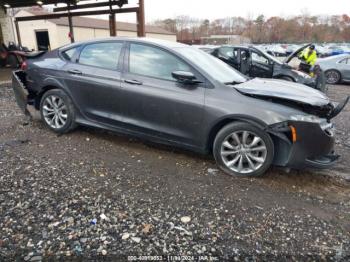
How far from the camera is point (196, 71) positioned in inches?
150

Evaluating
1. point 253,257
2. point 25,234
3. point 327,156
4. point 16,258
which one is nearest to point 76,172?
point 25,234

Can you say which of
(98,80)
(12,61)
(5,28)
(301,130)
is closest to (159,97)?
(98,80)

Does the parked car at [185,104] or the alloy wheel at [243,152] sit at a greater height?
the parked car at [185,104]

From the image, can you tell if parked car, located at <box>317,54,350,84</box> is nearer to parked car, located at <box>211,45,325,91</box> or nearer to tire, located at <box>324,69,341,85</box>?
tire, located at <box>324,69,341,85</box>

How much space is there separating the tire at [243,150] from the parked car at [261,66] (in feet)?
21.8

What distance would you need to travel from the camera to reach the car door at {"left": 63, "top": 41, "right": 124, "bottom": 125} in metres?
4.27

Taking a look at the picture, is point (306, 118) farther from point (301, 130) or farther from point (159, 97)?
point (159, 97)

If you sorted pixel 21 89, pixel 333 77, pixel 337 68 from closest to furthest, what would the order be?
pixel 21 89
pixel 337 68
pixel 333 77

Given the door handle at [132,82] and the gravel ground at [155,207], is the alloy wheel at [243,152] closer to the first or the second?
the gravel ground at [155,207]

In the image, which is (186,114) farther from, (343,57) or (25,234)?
(343,57)

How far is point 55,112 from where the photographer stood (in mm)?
4816

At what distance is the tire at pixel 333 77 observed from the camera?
42.4 ft

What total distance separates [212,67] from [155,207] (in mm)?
2141

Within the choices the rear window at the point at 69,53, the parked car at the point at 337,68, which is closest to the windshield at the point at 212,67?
the rear window at the point at 69,53
